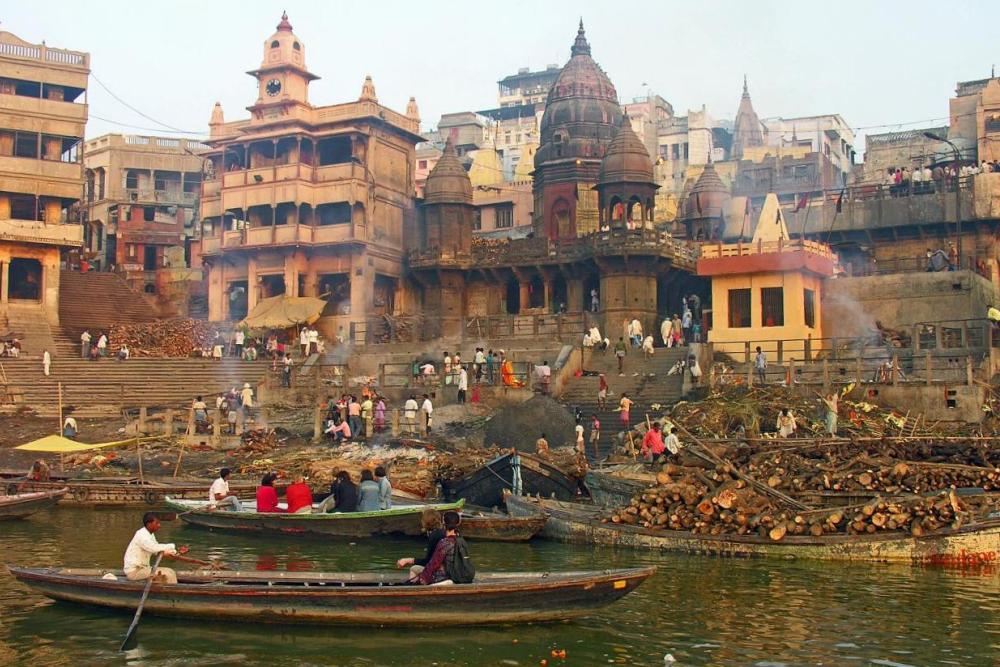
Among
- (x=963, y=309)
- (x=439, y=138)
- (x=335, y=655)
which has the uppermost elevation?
(x=439, y=138)

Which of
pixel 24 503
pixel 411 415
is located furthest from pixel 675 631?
pixel 411 415

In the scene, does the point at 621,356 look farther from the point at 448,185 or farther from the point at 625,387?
the point at 448,185

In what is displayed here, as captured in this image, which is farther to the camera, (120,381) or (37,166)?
(37,166)

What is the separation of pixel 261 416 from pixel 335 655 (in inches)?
911

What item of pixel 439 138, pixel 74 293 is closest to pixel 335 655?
pixel 74 293

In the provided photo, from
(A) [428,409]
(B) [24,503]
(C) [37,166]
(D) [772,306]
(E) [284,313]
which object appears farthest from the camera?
(C) [37,166]

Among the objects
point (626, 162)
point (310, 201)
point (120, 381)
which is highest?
point (626, 162)

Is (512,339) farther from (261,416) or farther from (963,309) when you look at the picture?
(963,309)

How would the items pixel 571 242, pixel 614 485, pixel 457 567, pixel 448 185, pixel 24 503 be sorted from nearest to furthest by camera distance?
pixel 457 567 → pixel 614 485 → pixel 24 503 → pixel 571 242 → pixel 448 185

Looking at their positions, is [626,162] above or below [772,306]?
above

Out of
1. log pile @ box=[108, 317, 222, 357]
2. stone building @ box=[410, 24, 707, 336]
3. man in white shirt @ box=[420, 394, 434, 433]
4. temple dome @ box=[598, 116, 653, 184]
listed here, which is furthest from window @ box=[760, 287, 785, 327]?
log pile @ box=[108, 317, 222, 357]

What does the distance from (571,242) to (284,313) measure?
1241cm

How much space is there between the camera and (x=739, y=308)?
3509 centimetres

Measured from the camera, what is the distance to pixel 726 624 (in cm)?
1227
